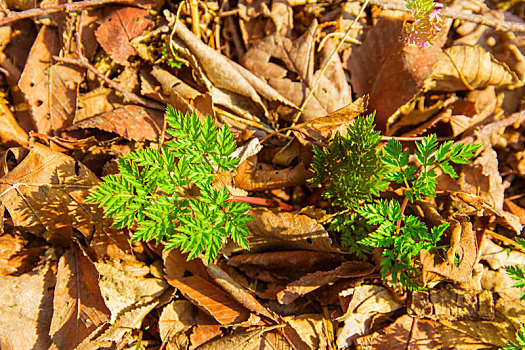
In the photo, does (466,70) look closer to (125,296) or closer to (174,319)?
(174,319)

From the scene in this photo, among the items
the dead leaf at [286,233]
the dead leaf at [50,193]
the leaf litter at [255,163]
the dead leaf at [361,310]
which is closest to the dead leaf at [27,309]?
the leaf litter at [255,163]

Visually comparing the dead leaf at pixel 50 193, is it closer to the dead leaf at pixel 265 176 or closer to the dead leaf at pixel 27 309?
the dead leaf at pixel 27 309

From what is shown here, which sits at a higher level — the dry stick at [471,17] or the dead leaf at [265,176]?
the dry stick at [471,17]

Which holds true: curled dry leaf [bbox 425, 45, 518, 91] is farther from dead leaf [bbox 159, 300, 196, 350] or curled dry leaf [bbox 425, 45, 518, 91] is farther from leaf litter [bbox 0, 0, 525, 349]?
dead leaf [bbox 159, 300, 196, 350]

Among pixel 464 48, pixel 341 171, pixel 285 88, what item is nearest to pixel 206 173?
pixel 341 171

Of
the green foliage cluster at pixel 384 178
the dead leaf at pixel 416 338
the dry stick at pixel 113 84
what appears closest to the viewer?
the green foliage cluster at pixel 384 178

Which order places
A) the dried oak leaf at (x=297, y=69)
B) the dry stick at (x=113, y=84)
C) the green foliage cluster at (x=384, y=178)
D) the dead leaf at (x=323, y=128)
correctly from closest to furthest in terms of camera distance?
the green foliage cluster at (x=384, y=178) → the dead leaf at (x=323, y=128) → the dry stick at (x=113, y=84) → the dried oak leaf at (x=297, y=69)
